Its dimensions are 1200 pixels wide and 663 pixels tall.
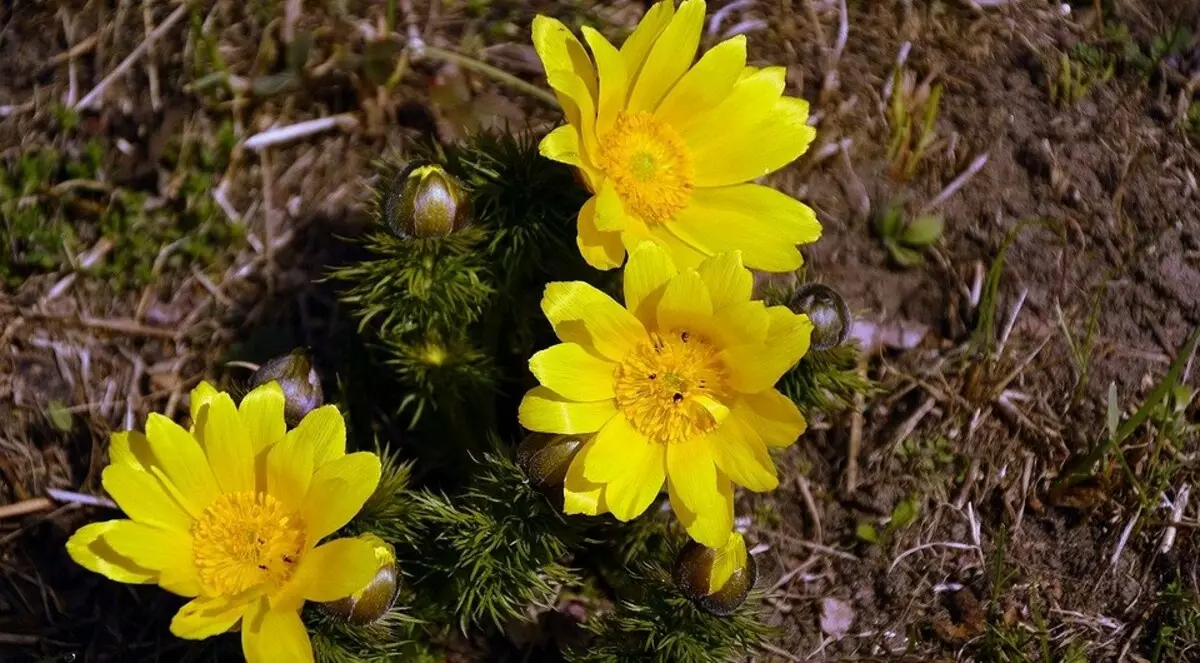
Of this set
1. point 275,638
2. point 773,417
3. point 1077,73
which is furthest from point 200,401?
point 1077,73

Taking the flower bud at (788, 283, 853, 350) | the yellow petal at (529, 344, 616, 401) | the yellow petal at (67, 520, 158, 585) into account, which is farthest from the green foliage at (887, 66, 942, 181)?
the yellow petal at (67, 520, 158, 585)

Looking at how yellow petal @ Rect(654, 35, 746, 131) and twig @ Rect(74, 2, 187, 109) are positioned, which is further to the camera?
twig @ Rect(74, 2, 187, 109)

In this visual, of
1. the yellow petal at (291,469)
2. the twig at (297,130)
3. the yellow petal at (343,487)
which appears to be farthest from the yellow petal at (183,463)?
the twig at (297,130)

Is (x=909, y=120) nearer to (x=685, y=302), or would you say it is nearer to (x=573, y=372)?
(x=685, y=302)

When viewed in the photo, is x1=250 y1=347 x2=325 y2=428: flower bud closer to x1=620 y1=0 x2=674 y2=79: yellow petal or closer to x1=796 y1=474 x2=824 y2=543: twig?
x1=620 y1=0 x2=674 y2=79: yellow petal

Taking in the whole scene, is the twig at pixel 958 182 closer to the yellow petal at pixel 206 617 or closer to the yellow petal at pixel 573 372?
the yellow petal at pixel 573 372

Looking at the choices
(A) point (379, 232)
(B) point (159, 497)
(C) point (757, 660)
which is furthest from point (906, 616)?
(B) point (159, 497)
